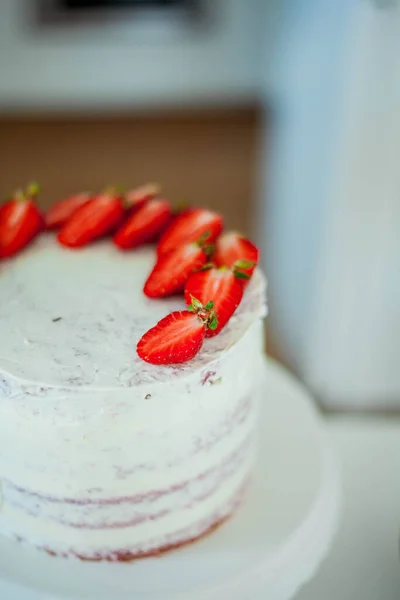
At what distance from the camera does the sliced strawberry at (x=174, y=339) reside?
962 mm

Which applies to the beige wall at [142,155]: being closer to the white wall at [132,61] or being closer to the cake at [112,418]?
the white wall at [132,61]

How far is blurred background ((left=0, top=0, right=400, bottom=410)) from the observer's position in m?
2.15

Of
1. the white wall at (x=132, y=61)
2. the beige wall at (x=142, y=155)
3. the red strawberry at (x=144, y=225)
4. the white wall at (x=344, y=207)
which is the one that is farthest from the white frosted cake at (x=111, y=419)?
the white wall at (x=132, y=61)

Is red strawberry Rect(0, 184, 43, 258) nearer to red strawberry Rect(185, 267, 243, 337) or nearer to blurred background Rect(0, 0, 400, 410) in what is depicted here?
red strawberry Rect(185, 267, 243, 337)

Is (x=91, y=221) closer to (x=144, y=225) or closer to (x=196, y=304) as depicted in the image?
(x=144, y=225)

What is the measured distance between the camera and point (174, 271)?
1.12 meters

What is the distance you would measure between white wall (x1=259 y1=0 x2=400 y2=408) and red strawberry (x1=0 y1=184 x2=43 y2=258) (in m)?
1.20

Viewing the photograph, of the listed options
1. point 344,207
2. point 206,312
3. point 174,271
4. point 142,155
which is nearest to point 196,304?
point 206,312

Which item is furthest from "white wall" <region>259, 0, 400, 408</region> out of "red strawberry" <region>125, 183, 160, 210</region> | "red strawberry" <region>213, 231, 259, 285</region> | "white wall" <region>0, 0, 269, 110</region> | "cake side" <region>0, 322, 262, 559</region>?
"white wall" <region>0, 0, 269, 110</region>

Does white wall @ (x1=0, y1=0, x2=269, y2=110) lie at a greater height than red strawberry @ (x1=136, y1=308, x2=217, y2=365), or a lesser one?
lesser

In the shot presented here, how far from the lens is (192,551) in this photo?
1.12 m

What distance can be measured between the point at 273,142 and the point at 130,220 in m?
2.98

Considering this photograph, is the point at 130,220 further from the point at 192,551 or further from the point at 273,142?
the point at 273,142

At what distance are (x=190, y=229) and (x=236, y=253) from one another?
0.39ft
